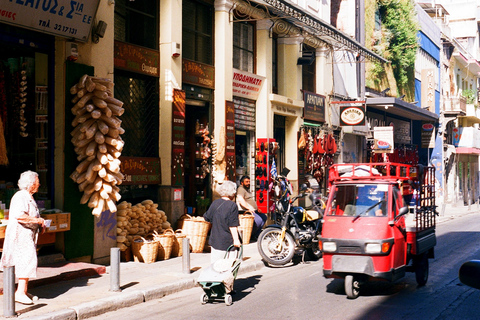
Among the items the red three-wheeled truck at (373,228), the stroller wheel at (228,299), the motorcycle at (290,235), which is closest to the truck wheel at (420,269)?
the red three-wheeled truck at (373,228)

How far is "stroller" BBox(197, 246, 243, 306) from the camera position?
8.49 m

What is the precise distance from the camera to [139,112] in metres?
13.5

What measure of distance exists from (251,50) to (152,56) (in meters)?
5.73

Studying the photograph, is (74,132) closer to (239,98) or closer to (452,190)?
(239,98)

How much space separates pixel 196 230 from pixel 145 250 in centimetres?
183

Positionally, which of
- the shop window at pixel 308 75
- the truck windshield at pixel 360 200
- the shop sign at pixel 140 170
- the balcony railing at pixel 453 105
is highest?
the balcony railing at pixel 453 105

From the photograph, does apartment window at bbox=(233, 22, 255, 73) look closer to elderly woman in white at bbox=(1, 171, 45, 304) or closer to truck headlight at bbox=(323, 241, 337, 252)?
truck headlight at bbox=(323, 241, 337, 252)

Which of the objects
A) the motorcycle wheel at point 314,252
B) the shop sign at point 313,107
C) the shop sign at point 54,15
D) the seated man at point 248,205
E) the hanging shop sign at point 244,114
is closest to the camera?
the shop sign at point 54,15

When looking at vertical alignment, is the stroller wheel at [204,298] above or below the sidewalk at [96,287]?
below

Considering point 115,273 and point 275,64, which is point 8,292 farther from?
point 275,64

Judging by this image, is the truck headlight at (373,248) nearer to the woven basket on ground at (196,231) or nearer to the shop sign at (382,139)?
the woven basket on ground at (196,231)

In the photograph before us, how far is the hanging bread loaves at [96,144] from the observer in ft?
34.8

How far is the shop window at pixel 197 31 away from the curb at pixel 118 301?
714 cm

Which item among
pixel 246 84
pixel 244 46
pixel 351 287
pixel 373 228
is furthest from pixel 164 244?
pixel 244 46
